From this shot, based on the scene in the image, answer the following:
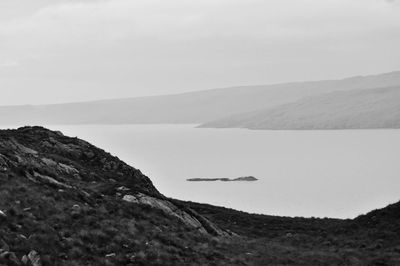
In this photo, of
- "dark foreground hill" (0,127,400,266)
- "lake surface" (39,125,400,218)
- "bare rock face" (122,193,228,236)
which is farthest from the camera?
"lake surface" (39,125,400,218)

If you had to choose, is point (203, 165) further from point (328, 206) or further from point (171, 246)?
point (171, 246)

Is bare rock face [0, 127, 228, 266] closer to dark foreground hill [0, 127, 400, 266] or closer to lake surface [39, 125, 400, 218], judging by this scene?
dark foreground hill [0, 127, 400, 266]

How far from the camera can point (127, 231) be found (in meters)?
23.6

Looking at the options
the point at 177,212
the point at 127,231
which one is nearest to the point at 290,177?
the point at 177,212

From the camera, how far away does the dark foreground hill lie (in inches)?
752

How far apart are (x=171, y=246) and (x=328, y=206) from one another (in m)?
65.2

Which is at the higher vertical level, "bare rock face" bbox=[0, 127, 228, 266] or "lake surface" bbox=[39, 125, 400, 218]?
"lake surface" bbox=[39, 125, 400, 218]

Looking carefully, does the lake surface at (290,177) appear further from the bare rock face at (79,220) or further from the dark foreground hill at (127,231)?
the bare rock face at (79,220)

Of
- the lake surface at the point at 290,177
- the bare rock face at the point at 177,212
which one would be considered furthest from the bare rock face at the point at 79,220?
the lake surface at the point at 290,177

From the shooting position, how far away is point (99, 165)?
4494cm

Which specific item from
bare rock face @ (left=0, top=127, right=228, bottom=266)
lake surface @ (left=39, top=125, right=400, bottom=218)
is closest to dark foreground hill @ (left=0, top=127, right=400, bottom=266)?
bare rock face @ (left=0, top=127, right=228, bottom=266)

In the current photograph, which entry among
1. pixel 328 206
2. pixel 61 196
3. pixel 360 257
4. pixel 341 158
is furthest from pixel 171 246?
pixel 341 158

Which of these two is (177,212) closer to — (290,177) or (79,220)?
(79,220)

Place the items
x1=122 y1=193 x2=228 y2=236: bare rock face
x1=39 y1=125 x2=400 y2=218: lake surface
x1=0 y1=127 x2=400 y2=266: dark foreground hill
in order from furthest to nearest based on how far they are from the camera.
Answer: x1=39 y1=125 x2=400 y2=218: lake surface
x1=122 y1=193 x2=228 y2=236: bare rock face
x1=0 y1=127 x2=400 y2=266: dark foreground hill
